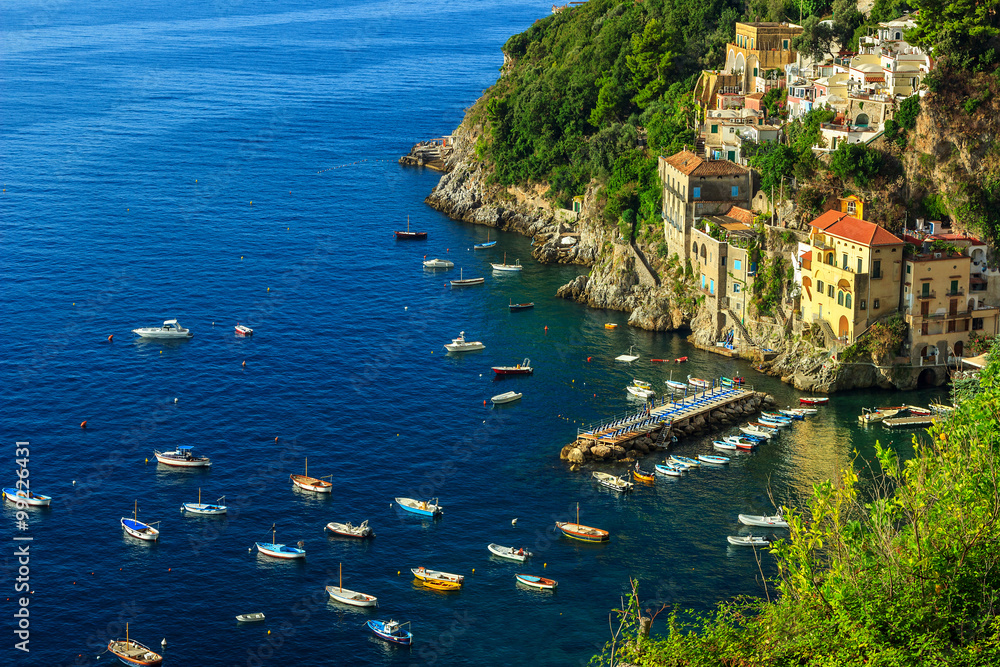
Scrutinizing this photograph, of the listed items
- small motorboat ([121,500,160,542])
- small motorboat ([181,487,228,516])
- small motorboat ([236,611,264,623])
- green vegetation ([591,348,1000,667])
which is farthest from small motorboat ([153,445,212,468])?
green vegetation ([591,348,1000,667])

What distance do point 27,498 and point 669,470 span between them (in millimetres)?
54634

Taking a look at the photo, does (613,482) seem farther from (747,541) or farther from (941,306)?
(941,306)

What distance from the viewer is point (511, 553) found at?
3649 inches

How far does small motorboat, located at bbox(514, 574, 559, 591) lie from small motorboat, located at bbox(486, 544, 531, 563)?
9.16 feet

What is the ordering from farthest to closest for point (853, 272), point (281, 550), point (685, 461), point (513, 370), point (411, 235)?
point (411, 235), point (513, 370), point (853, 272), point (685, 461), point (281, 550)

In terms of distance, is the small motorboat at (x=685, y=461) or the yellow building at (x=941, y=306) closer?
the small motorboat at (x=685, y=461)

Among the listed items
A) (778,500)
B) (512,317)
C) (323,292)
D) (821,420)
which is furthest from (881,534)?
(323,292)

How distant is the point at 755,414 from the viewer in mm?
115750

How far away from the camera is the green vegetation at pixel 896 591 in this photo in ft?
156

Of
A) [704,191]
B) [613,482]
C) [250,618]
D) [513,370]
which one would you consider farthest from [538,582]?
[704,191]

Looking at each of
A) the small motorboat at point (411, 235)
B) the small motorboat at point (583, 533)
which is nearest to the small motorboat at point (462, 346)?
the small motorboat at point (583, 533)

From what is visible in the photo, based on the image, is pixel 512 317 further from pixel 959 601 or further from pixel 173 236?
pixel 959 601

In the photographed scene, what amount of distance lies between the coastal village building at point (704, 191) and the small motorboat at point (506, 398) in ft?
97.6

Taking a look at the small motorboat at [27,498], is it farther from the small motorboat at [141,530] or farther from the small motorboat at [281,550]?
the small motorboat at [281,550]
